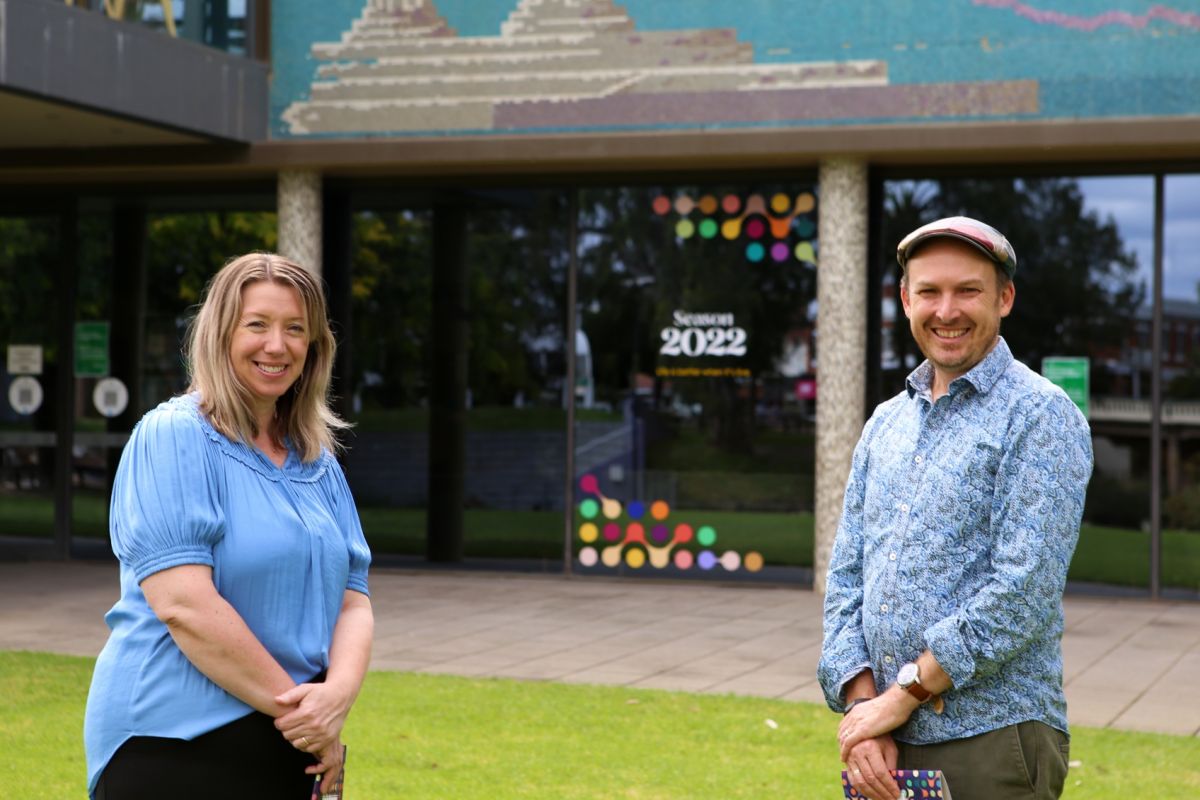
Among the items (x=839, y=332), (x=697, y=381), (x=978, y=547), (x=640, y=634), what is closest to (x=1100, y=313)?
(x=839, y=332)

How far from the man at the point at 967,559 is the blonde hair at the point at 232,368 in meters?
1.18

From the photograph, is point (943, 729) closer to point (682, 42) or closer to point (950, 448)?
point (950, 448)

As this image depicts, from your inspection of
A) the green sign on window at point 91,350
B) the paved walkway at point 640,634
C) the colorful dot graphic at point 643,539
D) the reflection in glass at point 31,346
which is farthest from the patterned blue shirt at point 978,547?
the reflection in glass at point 31,346

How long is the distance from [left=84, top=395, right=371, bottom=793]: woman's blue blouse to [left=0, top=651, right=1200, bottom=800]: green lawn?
2.89m

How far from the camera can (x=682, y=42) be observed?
11.6 metres

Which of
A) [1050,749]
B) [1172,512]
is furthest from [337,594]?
[1172,512]

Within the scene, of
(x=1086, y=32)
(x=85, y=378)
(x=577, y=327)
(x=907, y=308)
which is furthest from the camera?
(x=85, y=378)

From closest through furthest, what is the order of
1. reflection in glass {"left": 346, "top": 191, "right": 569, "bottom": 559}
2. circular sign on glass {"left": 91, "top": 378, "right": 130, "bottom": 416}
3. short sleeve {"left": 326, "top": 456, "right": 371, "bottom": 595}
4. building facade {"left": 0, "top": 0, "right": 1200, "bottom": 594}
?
short sleeve {"left": 326, "top": 456, "right": 371, "bottom": 595} → building facade {"left": 0, "top": 0, "right": 1200, "bottom": 594} → reflection in glass {"left": 346, "top": 191, "right": 569, "bottom": 559} → circular sign on glass {"left": 91, "top": 378, "right": 130, "bottom": 416}

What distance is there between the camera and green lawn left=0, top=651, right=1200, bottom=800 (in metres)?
5.82

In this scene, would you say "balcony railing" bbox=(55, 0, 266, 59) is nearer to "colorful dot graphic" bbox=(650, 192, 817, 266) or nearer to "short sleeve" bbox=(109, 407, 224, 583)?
"colorful dot graphic" bbox=(650, 192, 817, 266)

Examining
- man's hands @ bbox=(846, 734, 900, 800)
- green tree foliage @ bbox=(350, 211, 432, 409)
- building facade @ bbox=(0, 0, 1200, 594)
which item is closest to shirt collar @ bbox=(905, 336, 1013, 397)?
man's hands @ bbox=(846, 734, 900, 800)

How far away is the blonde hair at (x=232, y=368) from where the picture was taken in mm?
3002

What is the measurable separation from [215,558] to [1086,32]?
950 cm

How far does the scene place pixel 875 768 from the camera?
2889mm
